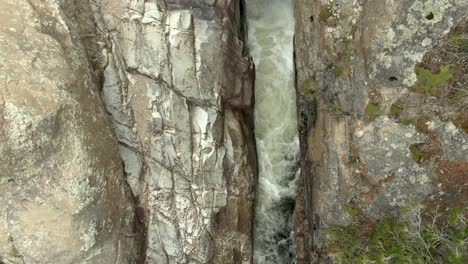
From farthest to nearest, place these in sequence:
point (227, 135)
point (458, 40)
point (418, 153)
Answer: point (227, 135), point (418, 153), point (458, 40)

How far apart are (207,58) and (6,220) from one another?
524 cm

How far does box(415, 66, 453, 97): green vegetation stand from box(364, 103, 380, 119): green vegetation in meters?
0.83

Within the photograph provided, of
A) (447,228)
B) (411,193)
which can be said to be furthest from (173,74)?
(447,228)

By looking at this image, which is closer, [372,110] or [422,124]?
[422,124]

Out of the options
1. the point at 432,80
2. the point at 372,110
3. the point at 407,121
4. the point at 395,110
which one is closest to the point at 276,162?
the point at 372,110

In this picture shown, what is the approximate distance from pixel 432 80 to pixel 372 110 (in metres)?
1.24

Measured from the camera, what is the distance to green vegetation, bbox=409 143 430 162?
27.0 feet

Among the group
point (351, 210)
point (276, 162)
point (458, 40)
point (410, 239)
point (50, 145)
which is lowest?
point (410, 239)

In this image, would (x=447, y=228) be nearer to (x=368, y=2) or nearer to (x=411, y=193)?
(x=411, y=193)

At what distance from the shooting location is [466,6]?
25.1 ft

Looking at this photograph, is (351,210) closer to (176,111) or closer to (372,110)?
(372,110)

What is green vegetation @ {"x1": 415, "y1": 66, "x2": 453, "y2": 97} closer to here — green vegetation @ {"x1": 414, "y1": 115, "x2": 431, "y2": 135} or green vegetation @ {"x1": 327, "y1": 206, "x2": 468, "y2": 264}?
green vegetation @ {"x1": 414, "y1": 115, "x2": 431, "y2": 135}

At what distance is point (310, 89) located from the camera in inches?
404

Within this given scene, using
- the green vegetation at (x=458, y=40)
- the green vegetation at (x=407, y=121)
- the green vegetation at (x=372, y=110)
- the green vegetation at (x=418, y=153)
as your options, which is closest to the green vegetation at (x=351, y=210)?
the green vegetation at (x=418, y=153)
